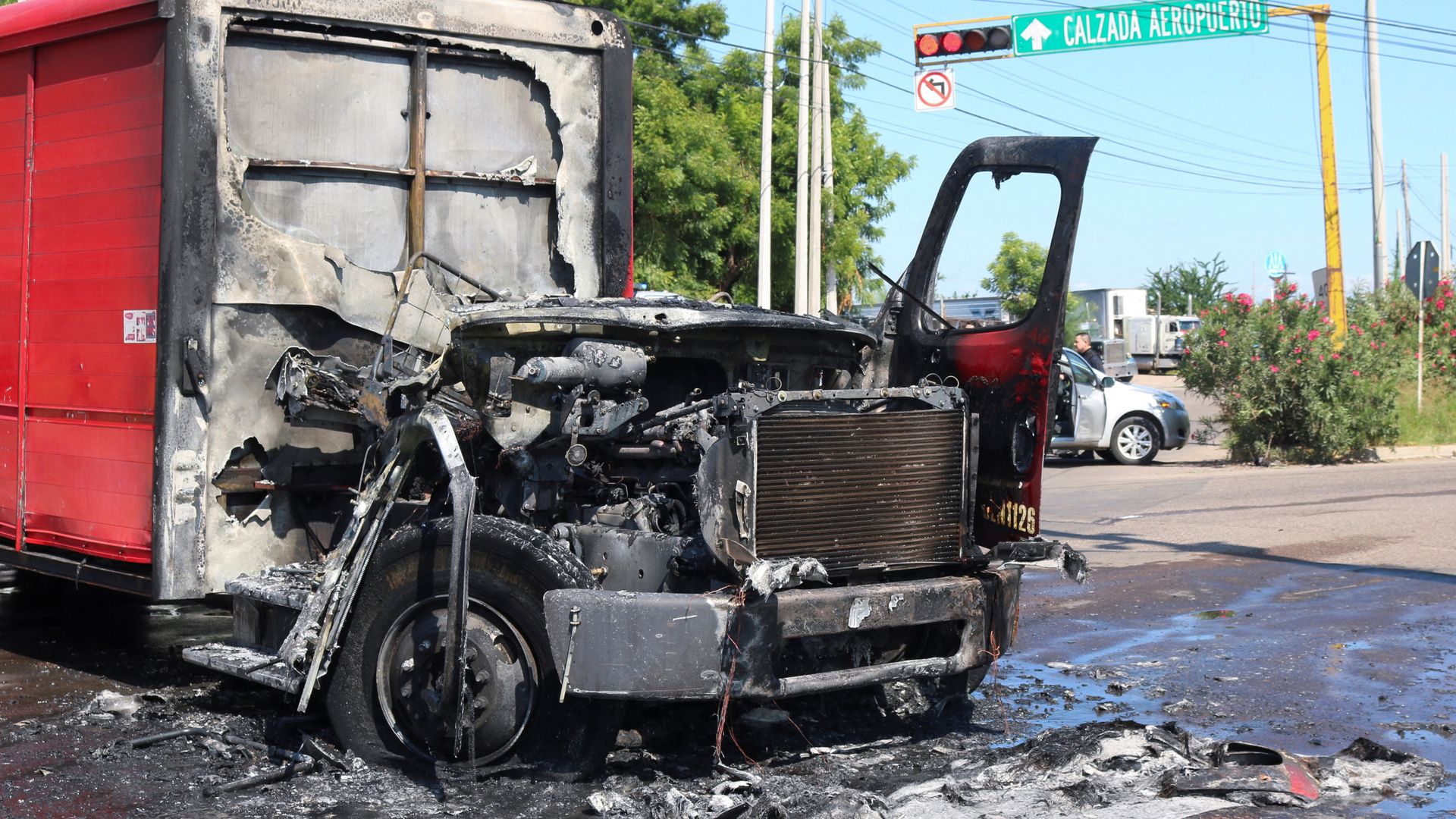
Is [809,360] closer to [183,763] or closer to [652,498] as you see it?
[652,498]

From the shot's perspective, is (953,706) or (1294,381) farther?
(1294,381)

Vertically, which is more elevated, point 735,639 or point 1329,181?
point 1329,181

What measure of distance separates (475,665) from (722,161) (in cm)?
2190

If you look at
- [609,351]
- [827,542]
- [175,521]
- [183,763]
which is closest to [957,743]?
[827,542]

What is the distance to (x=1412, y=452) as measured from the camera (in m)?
17.9

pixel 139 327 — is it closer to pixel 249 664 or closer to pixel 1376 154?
pixel 249 664

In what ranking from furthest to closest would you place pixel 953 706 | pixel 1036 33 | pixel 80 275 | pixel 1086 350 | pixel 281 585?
pixel 1086 350
pixel 1036 33
pixel 80 275
pixel 953 706
pixel 281 585

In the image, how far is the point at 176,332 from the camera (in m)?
5.78

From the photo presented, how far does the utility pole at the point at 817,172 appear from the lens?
26.5 m

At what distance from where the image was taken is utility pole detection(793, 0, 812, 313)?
1029 inches

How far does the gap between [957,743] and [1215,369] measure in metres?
13.3

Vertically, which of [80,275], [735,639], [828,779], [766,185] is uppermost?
[766,185]

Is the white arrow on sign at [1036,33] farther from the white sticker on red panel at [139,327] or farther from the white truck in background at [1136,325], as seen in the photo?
the white truck in background at [1136,325]

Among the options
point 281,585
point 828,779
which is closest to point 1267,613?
point 828,779
